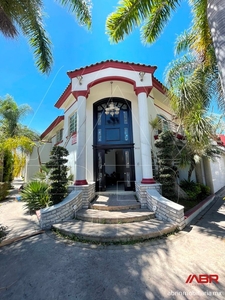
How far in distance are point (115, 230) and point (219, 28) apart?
571 cm

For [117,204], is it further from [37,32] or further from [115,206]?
[37,32]

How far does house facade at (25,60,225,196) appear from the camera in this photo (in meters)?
6.82

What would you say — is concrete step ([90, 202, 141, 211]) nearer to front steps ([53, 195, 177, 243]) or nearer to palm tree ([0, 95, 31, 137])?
front steps ([53, 195, 177, 243])

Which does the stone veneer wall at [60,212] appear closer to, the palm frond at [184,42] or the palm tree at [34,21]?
the palm tree at [34,21]

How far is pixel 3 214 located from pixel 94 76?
8241 millimetres

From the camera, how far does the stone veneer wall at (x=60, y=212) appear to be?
461 centimetres

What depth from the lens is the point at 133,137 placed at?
8172 millimetres

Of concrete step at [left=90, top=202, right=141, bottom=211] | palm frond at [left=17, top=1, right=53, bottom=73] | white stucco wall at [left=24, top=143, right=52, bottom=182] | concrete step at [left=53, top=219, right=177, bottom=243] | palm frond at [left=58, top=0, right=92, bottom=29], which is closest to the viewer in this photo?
concrete step at [left=53, top=219, right=177, bottom=243]

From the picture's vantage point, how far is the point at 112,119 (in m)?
8.59

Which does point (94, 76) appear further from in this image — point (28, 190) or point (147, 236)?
point (147, 236)

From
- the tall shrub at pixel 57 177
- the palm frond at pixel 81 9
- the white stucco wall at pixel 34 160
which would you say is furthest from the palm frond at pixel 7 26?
the white stucco wall at pixel 34 160

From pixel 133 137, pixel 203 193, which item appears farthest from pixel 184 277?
pixel 203 193

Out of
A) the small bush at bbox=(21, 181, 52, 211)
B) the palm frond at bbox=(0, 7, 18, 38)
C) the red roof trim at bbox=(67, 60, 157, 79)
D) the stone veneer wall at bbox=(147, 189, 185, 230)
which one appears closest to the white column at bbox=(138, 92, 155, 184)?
the stone veneer wall at bbox=(147, 189, 185, 230)

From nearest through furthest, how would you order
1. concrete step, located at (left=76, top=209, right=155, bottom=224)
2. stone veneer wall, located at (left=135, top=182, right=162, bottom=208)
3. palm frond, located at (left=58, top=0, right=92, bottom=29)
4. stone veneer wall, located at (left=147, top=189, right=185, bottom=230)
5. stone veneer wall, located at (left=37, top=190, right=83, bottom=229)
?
stone veneer wall, located at (left=147, top=189, right=185, bottom=230), stone veneer wall, located at (left=37, top=190, right=83, bottom=229), concrete step, located at (left=76, top=209, right=155, bottom=224), palm frond, located at (left=58, top=0, right=92, bottom=29), stone veneer wall, located at (left=135, top=182, right=162, bottom=208)
